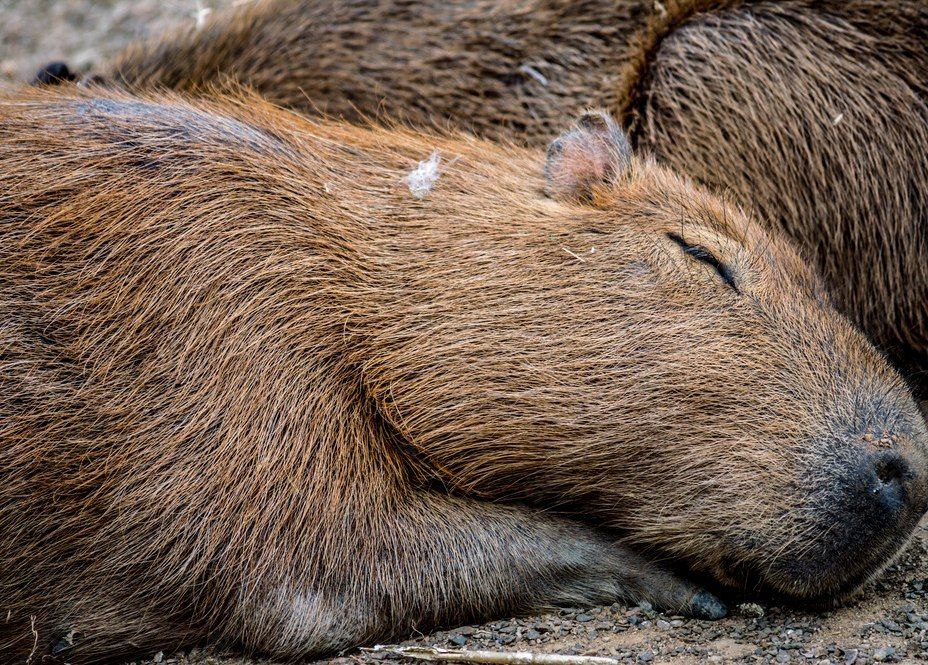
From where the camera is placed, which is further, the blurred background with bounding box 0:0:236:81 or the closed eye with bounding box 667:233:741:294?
the blurred background with bounding box 0:0:236:81

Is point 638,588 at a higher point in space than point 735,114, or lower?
lower

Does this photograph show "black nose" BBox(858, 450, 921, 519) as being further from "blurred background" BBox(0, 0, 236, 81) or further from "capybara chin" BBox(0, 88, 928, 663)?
"blurred background" BBox(0, 0, 236, 81)

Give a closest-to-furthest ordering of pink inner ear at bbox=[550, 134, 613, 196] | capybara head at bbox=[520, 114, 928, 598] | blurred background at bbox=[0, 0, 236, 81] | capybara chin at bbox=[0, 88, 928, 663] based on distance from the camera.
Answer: capybara head at bbox=[520, 114, 928, 598] < capybara chin at bbox=[0, 88, 928, 663] < pink inner ear at bbox=[550, 134, 613, 196] < blurred background at bbox=[0, 0, 236, 81]

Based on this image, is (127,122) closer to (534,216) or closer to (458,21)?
(534,216)

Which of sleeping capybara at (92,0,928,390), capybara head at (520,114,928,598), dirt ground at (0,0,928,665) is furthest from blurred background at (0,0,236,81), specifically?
dirt ground at (0,0,928,665)

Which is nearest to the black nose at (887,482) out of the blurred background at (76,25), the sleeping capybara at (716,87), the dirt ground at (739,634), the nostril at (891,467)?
the nostril at (891,467)

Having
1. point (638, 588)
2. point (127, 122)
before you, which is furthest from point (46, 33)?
point (638, 588)

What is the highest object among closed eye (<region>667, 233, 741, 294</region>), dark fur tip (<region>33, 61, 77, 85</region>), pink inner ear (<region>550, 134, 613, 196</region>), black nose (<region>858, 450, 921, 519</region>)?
dark fur tip (<region>33, 61, 77, 85</region>)
